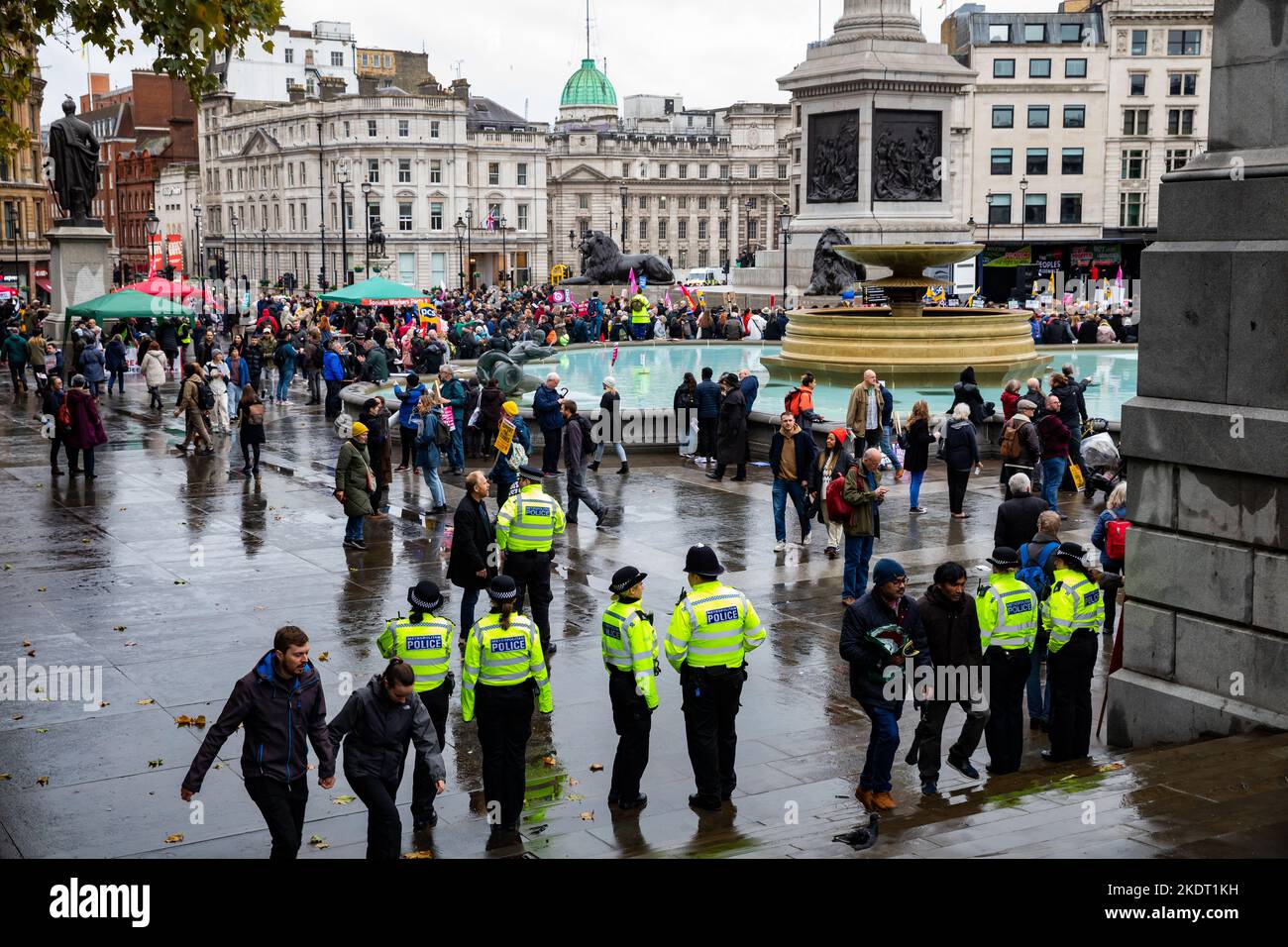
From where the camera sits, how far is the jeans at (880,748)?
349 inches

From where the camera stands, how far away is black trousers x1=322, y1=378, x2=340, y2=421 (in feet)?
94.5

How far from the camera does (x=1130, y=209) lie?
79500 mm

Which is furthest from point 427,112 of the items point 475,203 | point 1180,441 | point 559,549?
point 1180,441

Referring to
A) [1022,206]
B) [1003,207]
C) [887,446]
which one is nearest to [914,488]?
[887,446]

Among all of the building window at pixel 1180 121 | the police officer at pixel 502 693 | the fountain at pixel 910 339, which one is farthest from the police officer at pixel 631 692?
the building window at pixel 1180 121

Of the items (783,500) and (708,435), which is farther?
(708,435)

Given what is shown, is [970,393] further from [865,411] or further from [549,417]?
[549,417]

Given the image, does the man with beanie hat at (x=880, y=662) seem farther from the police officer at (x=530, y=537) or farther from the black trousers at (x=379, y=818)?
the police officer at (x=530, y=537)

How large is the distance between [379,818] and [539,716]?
3.16 meters

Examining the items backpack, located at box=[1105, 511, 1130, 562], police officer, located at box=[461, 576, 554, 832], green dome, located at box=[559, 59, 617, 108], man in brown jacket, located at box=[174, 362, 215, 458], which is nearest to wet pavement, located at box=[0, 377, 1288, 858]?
police officer, located at box=[461, 576, 554, 832]

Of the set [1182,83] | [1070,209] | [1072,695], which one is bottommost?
[1072,695]

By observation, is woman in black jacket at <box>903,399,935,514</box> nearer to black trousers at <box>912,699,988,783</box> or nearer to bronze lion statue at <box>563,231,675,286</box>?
black trousers at <box>912,699,988,783</box>

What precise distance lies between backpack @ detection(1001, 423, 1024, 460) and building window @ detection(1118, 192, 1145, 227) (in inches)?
2610
